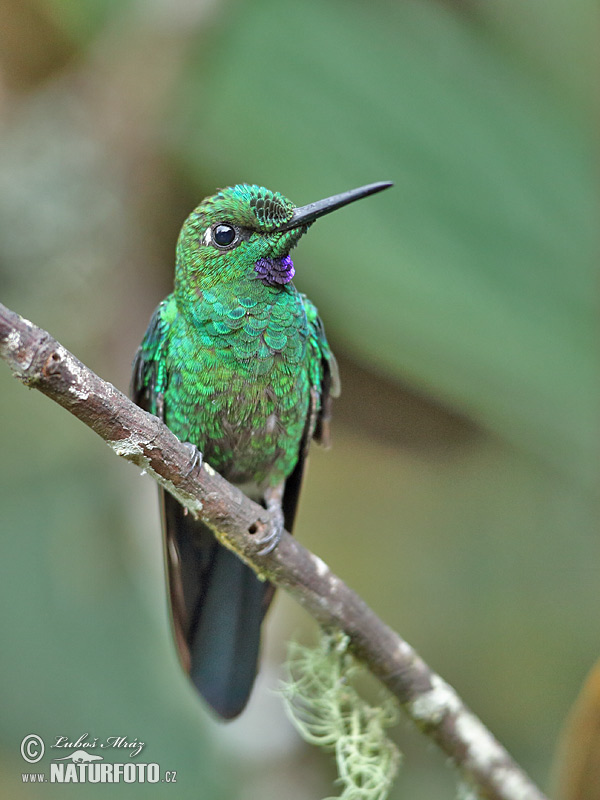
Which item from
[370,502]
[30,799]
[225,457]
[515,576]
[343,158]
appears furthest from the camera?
[370,502]

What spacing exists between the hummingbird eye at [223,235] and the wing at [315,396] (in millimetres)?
257

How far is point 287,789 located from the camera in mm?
2307

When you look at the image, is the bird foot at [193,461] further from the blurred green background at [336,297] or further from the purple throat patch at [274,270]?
the blurred green background at [336,297]

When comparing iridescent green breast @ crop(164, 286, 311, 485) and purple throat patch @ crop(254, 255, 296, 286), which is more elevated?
purple throat patch @ crop(254, 255, 296, 286)

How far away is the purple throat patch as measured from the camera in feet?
4.75

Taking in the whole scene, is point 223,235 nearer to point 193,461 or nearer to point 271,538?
point 193,461

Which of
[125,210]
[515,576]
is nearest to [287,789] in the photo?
[515,576]

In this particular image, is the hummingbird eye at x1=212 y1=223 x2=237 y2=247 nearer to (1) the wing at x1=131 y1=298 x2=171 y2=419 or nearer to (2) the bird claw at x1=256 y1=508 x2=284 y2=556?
(1) the wing at x1=131 y1=298 x2=171 y2=419

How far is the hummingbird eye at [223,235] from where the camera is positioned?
1442 mm

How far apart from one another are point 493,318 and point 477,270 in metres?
0.13

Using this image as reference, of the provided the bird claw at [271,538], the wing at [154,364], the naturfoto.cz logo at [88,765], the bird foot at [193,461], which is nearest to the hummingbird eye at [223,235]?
the wing at [154,364]

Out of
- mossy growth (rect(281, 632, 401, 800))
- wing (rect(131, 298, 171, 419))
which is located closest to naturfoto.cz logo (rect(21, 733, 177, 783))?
mossy growth (rect(281, 632, 401, 800))

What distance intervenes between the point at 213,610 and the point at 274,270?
0.81m

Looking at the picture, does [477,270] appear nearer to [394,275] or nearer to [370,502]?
[394,275]
